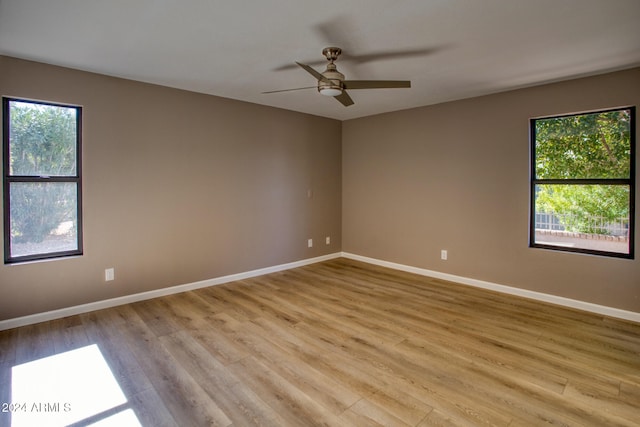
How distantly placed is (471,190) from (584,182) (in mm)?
1165

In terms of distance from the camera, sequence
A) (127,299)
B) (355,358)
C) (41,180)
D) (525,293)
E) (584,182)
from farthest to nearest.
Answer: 1. (525,293)
2. (127,299)
3. (584,182)
4. (41,180)
5. (355,358)

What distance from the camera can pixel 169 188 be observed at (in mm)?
4027

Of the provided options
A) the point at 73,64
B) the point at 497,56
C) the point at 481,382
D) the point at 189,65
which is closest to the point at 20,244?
the point at 73,64

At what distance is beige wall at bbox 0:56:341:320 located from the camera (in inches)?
131

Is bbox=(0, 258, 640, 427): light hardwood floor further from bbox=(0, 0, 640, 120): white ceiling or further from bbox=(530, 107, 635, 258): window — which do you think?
bbox=(0, 0, 640, 120): white ceiling

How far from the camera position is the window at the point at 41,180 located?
3.12 metres

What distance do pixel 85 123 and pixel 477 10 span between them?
11.7 ft

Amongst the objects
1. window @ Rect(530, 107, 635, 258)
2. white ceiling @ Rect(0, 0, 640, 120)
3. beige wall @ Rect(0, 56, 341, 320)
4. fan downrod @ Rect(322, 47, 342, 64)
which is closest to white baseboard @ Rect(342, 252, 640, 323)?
window @ Rect(530, 107, 635, 258)

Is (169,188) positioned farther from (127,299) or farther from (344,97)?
(344,97)

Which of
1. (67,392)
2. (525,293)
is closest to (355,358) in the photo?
(67,392)

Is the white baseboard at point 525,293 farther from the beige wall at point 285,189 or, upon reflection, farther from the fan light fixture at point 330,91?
the fan light fixture at point 330,91

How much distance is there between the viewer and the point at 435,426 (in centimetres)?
189

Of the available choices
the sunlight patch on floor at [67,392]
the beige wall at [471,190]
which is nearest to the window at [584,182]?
the beige wall at [471,190]

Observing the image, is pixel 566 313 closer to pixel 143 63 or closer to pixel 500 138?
pixel 500 138
